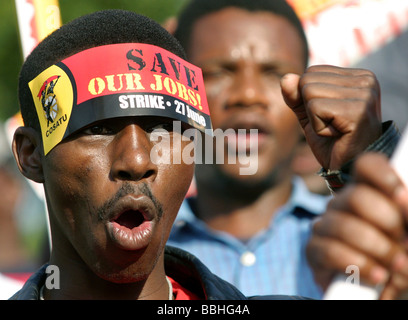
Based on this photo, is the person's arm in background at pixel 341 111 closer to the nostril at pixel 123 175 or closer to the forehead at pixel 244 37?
the nostril at pixel 123 175

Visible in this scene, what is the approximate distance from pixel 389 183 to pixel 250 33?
333 cm

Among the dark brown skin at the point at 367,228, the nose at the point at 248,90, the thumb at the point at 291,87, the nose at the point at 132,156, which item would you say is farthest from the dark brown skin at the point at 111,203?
the nose at the point at 248,90

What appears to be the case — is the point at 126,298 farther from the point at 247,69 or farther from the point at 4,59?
the point at 4,59

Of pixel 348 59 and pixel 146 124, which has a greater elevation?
pixel 348 59

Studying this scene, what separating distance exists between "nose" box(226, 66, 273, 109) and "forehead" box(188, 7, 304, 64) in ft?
0.37

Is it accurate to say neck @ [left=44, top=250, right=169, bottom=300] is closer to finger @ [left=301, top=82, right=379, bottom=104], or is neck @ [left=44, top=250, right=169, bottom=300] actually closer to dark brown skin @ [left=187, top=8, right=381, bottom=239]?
finger @ [left=301, top=82, right=379, bottom=104]

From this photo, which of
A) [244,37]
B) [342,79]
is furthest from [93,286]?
[244,37]

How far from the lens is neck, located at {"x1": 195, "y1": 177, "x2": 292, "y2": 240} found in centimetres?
465

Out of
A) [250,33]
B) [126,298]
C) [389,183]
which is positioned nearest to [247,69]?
[250,33]

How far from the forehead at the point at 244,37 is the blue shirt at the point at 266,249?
90 centimetres

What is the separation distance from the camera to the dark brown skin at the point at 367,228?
57.8 inches

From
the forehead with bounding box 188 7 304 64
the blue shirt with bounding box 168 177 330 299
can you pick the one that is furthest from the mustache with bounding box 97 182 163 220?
the forehead with bounding box 188 7 304 64

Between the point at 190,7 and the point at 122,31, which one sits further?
the point at 190,7

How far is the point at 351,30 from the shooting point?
18.7 ft
